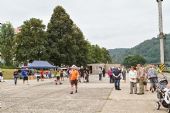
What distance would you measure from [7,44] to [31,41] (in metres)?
32.0

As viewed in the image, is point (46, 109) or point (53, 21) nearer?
point (46, 109)

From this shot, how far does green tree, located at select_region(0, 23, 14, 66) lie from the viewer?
12769cm

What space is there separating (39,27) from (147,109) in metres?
85.3

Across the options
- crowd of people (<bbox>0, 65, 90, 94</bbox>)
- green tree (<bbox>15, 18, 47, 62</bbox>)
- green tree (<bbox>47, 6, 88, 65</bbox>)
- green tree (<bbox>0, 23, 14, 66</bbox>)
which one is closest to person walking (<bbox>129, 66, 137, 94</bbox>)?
crowd of people (<bbox>0, 65, 90, 94</bbox>)

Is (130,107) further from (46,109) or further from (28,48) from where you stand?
(28,48)

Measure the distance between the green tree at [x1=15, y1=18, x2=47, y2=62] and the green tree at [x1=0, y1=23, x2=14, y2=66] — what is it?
1005 inches

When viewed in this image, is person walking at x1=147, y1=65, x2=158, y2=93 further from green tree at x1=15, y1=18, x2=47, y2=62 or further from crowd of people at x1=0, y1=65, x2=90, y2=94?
green tree at x1=15, y1=18, x2=47, y2=62

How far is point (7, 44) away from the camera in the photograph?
130 meters

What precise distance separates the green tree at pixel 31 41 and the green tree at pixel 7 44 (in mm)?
25522

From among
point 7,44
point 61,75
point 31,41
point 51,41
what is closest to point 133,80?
point 61,75

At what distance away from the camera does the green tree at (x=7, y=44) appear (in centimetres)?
12769

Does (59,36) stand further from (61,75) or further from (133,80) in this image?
(133,80)

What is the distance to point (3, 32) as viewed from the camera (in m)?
132

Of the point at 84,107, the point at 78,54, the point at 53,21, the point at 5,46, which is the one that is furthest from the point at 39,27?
the point at 84,107
